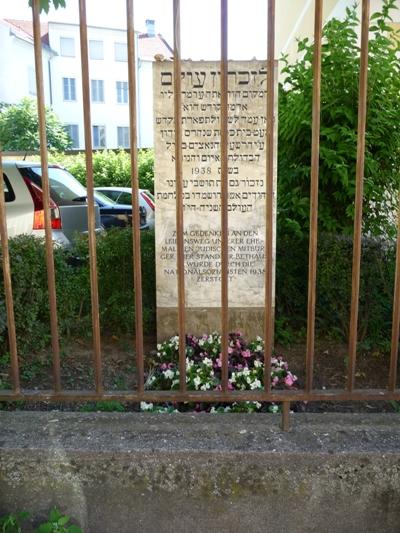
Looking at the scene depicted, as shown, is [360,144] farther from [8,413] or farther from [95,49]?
[95,49]

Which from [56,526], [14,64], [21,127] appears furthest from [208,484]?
[14,64]

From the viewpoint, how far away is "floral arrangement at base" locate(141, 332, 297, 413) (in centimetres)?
292

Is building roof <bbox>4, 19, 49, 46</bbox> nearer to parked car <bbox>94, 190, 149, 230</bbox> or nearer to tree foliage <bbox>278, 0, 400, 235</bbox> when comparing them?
parked car <bbox>94, 190, 149, 230</bbox>

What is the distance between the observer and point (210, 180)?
3.91 metres

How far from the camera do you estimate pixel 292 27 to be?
1259 centimetres

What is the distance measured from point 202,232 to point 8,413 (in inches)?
81.6

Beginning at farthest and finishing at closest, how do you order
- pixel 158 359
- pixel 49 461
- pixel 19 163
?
pixel 19 163 < pixel 158 359 < pixel 49 461

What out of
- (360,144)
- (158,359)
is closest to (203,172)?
(158,359)

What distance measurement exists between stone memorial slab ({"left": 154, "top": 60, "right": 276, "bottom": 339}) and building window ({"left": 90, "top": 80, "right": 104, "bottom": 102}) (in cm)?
3899

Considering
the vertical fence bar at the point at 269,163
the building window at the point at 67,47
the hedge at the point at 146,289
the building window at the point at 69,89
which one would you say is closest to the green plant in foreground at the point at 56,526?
the vertical fence bar at the point at 269,163

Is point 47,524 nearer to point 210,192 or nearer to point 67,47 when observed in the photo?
point 210,192

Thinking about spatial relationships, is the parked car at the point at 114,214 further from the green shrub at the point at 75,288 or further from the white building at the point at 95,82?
the white building at the point at 95,82

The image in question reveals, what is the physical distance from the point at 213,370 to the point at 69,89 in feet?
134

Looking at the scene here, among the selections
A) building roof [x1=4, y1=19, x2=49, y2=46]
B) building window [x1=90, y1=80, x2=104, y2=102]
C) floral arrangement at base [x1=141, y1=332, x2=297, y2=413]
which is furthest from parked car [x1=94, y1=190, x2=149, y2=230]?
building window [x1=90, y1=80, x2=104, y2=102]
